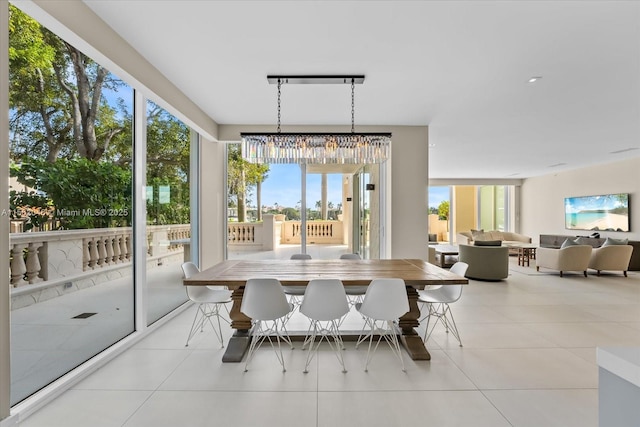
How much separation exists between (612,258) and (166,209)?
28.5 feet

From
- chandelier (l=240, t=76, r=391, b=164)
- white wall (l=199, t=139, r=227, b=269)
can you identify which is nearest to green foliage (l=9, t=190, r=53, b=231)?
chandelier (l=240, t=76, r=391, b=164)

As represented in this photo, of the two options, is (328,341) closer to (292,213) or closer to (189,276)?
(189,276)

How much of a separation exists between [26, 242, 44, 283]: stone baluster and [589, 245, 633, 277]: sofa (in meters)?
9.11

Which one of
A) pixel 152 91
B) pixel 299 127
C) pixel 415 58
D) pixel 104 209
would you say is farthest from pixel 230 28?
pixel 299 127

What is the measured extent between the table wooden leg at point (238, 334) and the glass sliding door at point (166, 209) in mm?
1061

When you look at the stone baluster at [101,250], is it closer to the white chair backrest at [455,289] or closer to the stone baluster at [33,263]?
the stone baluster at [33,263]

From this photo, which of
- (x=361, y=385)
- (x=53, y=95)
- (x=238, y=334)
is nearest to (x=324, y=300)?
(x=361, y=385)

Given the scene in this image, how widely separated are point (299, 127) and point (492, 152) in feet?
15.7

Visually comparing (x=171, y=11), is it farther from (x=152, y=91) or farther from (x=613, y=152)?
(x=613, y=152)

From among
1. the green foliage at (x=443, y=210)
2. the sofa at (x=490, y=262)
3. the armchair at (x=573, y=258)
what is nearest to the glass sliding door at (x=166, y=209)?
the sofa at (x=490, y=262)

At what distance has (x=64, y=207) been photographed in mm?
2525

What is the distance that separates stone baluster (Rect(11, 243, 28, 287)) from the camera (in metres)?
2.13

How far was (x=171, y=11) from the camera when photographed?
94.5 inches

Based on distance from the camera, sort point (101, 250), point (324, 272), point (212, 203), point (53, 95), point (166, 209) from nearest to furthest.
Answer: point (53, 95)
point (101, 250)
point (324, 272)
point (166, 209)
point (212, 203)
